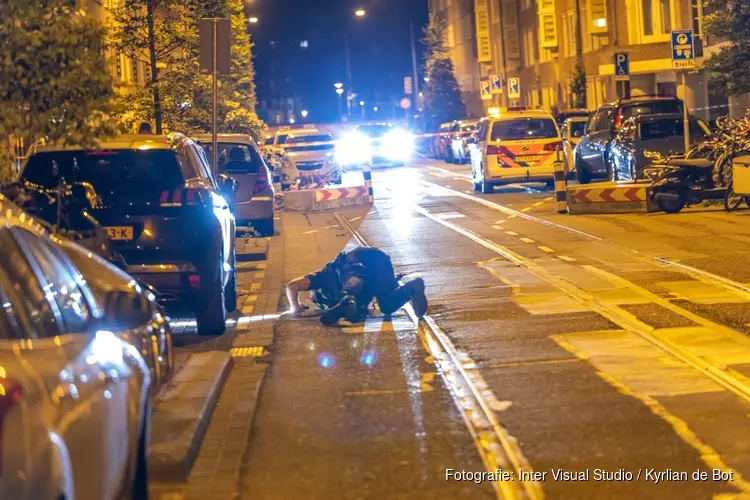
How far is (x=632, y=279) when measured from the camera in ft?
41.4

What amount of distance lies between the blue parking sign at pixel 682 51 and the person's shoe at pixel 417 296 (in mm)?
14485

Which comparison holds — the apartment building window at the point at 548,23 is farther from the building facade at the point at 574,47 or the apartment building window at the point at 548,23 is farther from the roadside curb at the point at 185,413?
the roadside curb at the point at 185,413

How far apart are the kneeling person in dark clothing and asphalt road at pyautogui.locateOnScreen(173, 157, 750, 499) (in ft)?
0.55

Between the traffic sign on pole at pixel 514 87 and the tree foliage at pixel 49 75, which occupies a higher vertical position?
the traffic sign on pole at pixel 514 87

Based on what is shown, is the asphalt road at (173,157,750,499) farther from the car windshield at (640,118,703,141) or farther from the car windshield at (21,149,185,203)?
the car windshield at (640,118,703,141)

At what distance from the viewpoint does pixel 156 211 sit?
33.0 ft

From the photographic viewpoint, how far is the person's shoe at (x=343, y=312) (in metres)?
10.7

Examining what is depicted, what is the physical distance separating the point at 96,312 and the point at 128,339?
0.59ft

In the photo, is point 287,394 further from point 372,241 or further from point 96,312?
point 372,241

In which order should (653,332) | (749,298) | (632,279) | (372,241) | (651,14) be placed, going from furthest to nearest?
1. (651,14)
2. (372,241)
3. (632,279)
4. (749,298)
5. (653,332)

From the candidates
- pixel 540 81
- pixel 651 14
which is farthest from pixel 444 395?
pixel 540 81

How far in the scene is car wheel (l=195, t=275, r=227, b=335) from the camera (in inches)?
404

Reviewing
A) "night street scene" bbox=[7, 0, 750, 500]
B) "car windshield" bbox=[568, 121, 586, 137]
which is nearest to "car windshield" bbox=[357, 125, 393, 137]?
"car windshield" bbox=[568, 121, 586, 137]

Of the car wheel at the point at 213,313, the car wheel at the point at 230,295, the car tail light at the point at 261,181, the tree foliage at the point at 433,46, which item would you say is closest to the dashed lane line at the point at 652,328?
the car wheel at the point at 213,313
